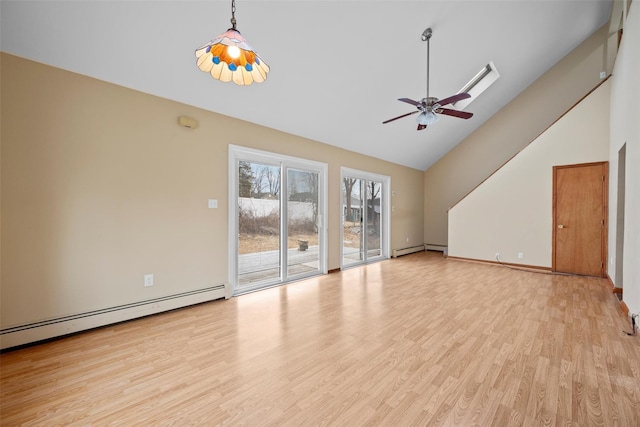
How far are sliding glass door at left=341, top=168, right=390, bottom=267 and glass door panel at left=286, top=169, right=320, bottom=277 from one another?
0.78 m

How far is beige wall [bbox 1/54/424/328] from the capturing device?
238 cm

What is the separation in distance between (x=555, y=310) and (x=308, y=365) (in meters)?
3.23

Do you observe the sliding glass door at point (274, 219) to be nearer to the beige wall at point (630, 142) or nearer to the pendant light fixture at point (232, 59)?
the pendant light fixture at point (232, 59)

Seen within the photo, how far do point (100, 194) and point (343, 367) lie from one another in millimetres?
2988

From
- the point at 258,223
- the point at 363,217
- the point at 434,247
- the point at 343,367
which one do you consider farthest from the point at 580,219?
the point at 258,223

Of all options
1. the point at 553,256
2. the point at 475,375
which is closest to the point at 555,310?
the point at 475,375

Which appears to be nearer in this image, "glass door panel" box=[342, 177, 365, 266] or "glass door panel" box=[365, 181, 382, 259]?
"glass door panel" box=[342, 177, 365, 266]

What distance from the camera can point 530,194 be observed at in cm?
547

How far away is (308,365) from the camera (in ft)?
6.91

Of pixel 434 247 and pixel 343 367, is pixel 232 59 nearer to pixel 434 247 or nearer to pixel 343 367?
pixel 343 367

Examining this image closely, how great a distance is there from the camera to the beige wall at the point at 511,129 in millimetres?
5902

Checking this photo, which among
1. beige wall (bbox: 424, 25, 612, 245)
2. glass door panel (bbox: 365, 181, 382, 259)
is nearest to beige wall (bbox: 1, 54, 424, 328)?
glass door panel (bbox: 365, 181, 382, 259)

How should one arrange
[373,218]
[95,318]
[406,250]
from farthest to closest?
[406,250] < [373,218] < [95,318]

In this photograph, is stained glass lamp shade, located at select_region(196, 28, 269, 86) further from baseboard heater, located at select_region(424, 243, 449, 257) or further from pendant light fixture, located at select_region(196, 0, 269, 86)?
baseboard heater, located at select_region(424, 243, 449, 257)
